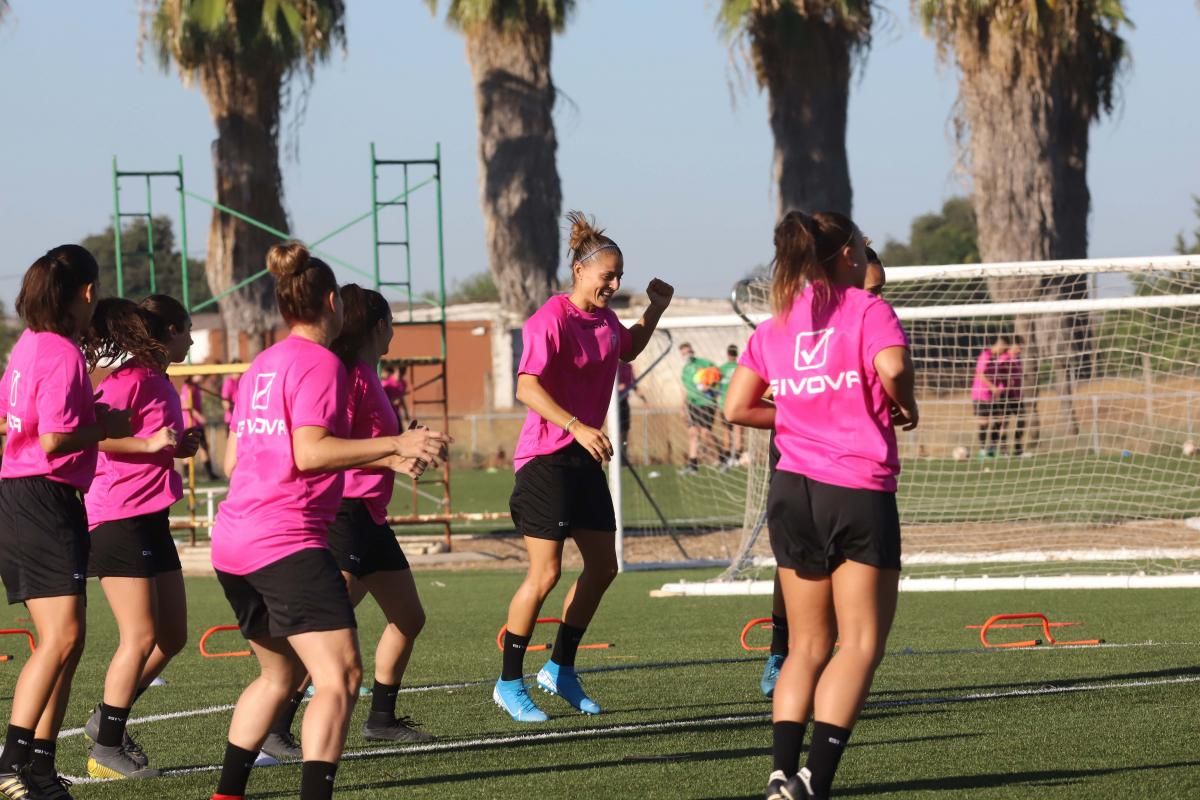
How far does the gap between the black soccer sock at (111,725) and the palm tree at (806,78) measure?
19420 mm

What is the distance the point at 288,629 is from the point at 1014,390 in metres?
14.1

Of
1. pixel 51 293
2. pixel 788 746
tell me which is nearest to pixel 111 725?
pixel 51 293

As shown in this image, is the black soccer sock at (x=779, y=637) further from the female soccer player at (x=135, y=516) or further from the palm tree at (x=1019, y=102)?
the palm tree at (x=1019, y=102)

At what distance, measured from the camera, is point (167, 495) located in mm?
6492

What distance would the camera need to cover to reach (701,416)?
20.1 metres

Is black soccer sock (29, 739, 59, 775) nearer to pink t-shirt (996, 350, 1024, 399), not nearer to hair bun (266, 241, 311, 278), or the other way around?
hair bun (266, 241, 311, 278)

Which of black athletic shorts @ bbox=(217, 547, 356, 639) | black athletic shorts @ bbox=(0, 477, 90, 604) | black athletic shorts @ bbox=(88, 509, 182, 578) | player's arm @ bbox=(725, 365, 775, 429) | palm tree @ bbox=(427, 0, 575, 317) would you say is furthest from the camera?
palm tree @ bbox=(427, 0, 575, 317)

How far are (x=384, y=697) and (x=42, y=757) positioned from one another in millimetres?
1661

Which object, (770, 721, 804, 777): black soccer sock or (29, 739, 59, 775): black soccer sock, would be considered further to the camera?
(29, 739, 59, 775): black soccer sock

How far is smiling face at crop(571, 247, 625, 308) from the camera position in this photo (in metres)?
7.45

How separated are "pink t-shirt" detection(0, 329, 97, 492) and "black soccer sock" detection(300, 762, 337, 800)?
1.52 metres

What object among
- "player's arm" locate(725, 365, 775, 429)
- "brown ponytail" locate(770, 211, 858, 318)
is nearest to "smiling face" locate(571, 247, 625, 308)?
"player's arm" locate(725, 365, 775, 429)

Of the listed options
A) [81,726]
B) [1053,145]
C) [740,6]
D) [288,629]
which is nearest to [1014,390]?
[1053,145]

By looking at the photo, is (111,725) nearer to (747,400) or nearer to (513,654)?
(513,654)
